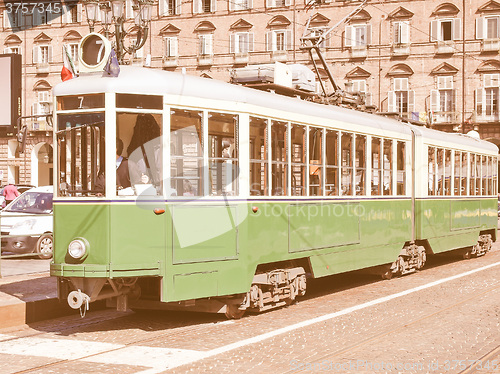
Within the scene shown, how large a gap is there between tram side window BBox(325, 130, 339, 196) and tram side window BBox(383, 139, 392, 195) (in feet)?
6.96

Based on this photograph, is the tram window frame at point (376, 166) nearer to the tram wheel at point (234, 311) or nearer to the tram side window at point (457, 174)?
the tram side window at point (457, 174)

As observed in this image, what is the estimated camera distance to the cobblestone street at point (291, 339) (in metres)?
7.61

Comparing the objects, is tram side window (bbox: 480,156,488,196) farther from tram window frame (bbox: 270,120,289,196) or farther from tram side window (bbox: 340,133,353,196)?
tram window frame (bbox: 270,120,289,196)

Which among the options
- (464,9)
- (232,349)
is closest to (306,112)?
(232,349)

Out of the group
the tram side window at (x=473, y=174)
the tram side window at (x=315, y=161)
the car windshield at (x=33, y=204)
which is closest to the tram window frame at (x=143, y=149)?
the tram side window at (x=315, y=161)

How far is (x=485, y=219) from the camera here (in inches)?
786

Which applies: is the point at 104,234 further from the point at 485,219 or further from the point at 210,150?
the point at 485,219

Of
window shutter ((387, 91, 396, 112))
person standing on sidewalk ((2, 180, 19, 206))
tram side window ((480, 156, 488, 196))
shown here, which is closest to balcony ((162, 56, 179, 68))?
window shutter ((387, 91, 396, 112))

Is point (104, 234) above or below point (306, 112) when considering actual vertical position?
below

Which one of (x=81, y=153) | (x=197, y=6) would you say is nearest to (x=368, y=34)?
(x=197, y=6)

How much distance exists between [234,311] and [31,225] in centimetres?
883

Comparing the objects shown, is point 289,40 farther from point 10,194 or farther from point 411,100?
point 10,194

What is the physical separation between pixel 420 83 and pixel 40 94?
24216 mm

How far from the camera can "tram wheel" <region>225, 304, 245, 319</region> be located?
401 inches
